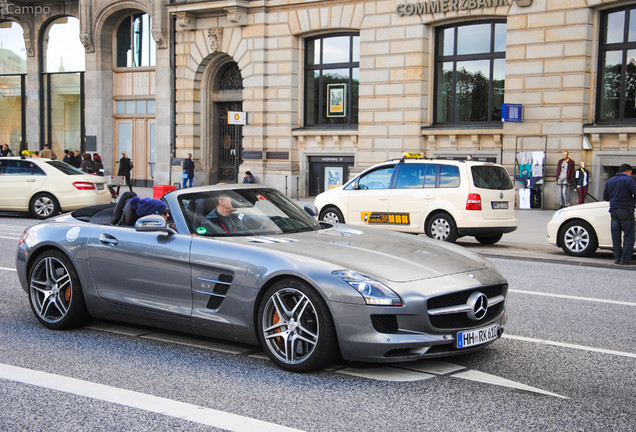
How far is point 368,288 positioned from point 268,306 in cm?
78

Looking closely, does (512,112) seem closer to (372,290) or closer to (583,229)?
(583,229)

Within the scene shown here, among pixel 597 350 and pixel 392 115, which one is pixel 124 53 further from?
pixel 597 350

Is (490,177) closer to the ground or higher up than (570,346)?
higher up

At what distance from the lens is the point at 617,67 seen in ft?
76.1

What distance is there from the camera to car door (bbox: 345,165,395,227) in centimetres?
1648

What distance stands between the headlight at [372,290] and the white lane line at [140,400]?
1178 millimetres

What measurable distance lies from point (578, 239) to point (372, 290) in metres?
9.83

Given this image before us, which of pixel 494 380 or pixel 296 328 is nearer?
pixel 494 380

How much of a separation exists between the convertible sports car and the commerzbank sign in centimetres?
1897

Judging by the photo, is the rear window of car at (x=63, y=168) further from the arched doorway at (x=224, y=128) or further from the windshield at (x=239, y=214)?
the windshield at (x=239, y=214)

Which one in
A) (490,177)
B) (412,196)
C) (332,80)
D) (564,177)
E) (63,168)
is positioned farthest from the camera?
(332,80)

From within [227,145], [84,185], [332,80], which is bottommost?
[84,185]

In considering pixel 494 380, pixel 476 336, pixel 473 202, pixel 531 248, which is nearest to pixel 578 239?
pixel 531 248

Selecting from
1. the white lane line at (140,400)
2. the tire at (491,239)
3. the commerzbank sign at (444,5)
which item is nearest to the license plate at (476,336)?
the white lane line at (140,400)
